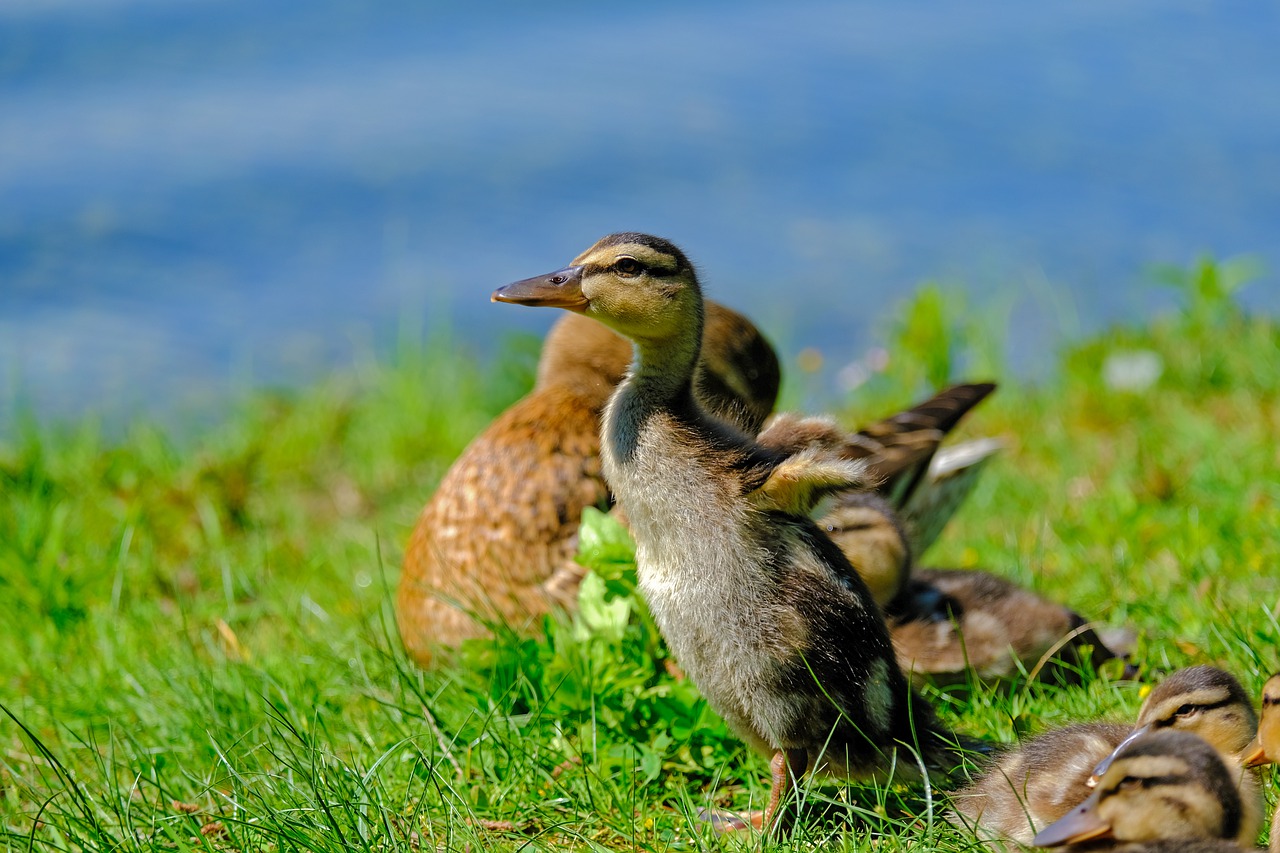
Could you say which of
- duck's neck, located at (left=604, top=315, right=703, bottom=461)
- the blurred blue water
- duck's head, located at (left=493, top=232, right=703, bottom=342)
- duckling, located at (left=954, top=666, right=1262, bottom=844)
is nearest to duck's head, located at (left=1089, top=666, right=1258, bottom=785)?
duckling, located at (left=954, top=666, right=1262, bottom=844)

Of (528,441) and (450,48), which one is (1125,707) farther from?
(450,48)

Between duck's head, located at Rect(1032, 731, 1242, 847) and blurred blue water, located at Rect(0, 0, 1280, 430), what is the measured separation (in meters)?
5.67

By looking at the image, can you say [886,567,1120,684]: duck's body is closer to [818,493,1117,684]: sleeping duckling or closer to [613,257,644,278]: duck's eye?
[818,493,1117,684]: sleeping duckling

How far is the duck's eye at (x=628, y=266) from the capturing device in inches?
127

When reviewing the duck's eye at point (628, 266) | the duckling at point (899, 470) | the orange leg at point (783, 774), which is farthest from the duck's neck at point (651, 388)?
the orange leg at point (783, 774)

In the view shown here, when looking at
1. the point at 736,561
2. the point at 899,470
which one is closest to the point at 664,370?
the point at 736,561

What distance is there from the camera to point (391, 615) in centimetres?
462

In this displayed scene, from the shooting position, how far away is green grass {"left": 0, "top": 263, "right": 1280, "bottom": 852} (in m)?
3.26

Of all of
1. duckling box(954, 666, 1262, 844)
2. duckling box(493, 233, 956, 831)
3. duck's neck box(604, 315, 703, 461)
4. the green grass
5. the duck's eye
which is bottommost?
the green grass

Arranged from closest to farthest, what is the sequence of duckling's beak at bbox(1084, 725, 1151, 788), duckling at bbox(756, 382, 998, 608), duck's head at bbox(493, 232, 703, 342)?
1. duckling's beak at bbox(1084, 725, 1151, 788)
2. duck's head at bbox(493, 232, 703, 342)
3. duckling at bbox(756, 382, 998, 608)

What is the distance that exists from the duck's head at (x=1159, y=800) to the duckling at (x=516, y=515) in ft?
5.74

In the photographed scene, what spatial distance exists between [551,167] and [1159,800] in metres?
10.2

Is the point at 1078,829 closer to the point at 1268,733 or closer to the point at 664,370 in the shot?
the point at 1268,733

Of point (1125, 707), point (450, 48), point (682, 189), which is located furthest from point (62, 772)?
point (450, 48)
